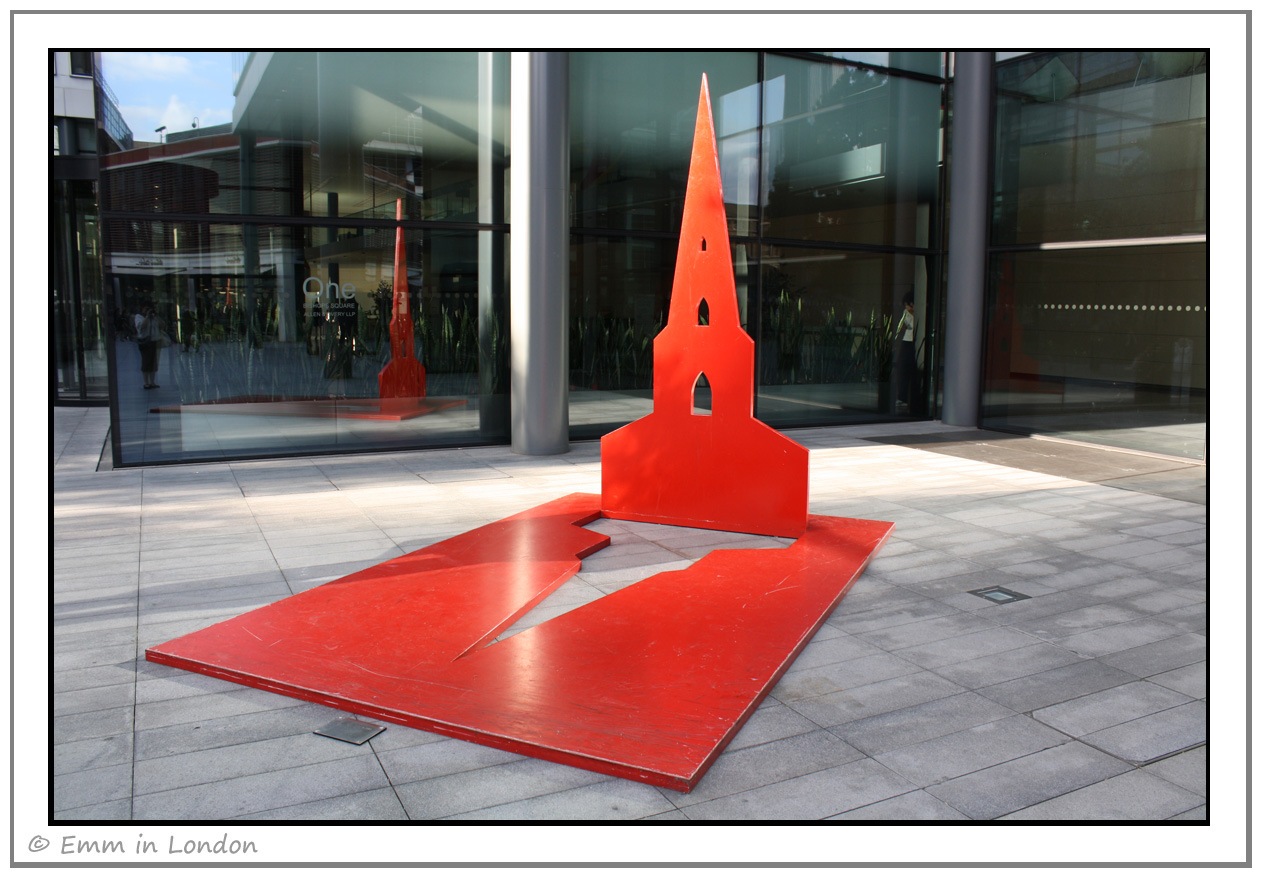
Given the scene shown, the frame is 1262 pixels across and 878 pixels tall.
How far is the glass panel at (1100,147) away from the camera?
10.5 m

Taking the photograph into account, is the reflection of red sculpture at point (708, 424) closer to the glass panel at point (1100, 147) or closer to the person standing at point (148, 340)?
the person standing at point (148, 340)

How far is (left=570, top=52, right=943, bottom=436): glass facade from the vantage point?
11172 millimetres

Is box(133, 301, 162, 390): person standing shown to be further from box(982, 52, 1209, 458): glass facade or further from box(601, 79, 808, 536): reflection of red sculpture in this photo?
box(982, 52, 1209, 458): glass facade

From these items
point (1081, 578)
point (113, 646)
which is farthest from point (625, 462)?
point (113, 646)


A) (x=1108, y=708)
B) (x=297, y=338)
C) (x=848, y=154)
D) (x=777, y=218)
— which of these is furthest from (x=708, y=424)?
(x=848, y=154)

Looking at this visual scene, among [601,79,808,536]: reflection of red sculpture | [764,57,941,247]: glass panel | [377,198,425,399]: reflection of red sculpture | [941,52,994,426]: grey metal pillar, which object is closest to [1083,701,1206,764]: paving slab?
[601,79,808,536]: reflection of red sculpture

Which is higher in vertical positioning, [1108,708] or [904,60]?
[904,60]

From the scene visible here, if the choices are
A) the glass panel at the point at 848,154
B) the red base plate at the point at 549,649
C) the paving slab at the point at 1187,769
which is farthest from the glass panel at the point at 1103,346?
the paving slab at the point at 1187,769

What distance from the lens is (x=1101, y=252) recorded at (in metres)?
11.4

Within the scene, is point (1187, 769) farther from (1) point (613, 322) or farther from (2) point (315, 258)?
(2) point (315, 258)

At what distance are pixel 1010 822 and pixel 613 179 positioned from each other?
906 centimetres

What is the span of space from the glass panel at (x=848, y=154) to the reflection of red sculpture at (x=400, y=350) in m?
4.38

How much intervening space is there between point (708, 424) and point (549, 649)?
279cm

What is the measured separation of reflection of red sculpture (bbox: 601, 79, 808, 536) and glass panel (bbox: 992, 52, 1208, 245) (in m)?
6.07
